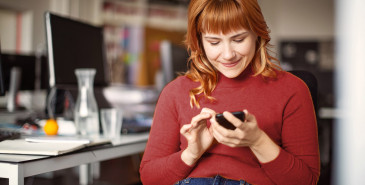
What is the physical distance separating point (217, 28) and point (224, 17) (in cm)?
4

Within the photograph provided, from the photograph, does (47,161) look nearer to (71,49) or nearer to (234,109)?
(234,109)

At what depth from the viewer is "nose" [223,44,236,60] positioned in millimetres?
1014

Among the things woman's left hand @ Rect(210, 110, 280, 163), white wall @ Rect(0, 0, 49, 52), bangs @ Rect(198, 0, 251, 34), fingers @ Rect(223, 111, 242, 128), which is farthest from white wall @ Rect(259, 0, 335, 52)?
fingers @ Rect(223, 111, 242, 128)

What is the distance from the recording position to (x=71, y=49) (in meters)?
1.73

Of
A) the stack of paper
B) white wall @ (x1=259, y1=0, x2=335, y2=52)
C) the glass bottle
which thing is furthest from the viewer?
white wall @ (x1=259, y1=0, x2=335, y2=52)

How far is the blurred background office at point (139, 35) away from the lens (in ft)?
11.2

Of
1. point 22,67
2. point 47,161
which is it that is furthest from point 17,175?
point 22,67

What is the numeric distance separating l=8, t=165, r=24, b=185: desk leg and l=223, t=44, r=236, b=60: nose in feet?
2.10

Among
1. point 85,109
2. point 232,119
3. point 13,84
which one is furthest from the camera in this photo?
point 13,84

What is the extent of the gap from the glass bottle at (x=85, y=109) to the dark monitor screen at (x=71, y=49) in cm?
10

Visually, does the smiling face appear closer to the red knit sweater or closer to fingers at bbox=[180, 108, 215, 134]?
the red knit sweater

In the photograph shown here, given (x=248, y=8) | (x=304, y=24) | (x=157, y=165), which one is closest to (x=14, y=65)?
(x=157, y=165)

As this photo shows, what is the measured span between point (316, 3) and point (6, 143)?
19.3 feet

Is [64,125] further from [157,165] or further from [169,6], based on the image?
[169,6]
